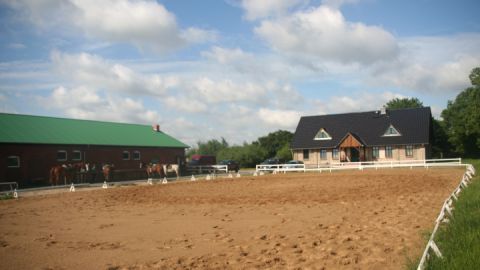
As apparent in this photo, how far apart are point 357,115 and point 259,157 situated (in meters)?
18.7

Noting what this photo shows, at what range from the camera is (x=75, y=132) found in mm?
42844

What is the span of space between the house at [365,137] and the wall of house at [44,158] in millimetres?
22701

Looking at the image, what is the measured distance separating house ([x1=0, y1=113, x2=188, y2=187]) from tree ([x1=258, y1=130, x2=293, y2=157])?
31541 mm

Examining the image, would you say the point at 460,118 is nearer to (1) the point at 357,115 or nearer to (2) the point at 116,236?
(1) the point at 357,115

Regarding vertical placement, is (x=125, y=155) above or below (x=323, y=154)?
above

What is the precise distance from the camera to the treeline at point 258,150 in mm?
70625

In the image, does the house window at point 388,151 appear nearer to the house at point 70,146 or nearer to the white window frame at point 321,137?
the white window frame at point 321,137

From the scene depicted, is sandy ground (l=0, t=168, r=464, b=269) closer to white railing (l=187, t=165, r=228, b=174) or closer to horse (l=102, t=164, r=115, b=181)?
horse (l=102, t=164, r=115, b=181)

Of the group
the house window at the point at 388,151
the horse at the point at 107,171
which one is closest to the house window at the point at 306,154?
the house window at the point at 388,151

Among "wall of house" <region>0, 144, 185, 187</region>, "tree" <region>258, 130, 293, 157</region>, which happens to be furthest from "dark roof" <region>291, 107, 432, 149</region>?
"wall of house" <region>0, 144, 185, 187</region>

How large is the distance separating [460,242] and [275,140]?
249 ft

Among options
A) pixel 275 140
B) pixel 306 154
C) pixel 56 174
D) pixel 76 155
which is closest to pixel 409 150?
pixel 306 154

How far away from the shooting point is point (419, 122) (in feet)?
174

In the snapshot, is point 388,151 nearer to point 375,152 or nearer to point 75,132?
point 375,152
